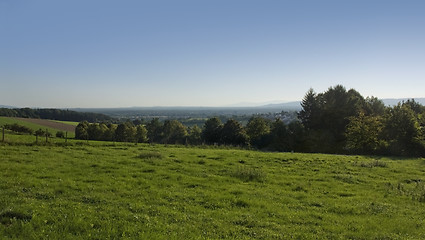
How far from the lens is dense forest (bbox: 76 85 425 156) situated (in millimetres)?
43406

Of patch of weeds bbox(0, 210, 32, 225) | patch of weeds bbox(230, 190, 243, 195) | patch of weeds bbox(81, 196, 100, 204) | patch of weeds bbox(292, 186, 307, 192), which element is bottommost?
patch of weeds bbox(292, 186, 307, 192)

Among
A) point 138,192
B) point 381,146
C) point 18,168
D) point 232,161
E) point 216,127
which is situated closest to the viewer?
point 138,192

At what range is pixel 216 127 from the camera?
84750 millimetres

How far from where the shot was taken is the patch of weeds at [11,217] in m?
8.58

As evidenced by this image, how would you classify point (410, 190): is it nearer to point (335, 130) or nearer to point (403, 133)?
point (403, 133)

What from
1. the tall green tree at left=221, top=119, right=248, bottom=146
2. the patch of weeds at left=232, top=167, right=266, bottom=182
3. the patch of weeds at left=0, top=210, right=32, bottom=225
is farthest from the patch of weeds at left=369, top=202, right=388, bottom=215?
the tall green tree at left=221, top=119, right=248, bottom=146

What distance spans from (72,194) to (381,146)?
4606 centimetres

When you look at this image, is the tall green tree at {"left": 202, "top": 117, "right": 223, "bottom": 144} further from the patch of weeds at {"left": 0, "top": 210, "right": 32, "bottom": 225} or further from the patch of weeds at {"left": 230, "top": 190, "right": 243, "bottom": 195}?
the patch of weeds at {"left": 0, "top": 210, "right": 32, "bottom": 225}

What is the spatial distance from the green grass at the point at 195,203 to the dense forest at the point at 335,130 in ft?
84.9

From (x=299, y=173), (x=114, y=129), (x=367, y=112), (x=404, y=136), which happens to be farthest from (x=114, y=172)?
(x=114, y=129)

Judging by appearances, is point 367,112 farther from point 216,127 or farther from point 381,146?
point 216,127

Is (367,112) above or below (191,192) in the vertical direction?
above

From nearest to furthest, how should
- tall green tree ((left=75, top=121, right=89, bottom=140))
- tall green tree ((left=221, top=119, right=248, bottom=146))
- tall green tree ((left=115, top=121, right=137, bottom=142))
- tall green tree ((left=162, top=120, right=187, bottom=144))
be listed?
tall green tree ((left=221, top=119, right=248, bottom=146)), tall green tree ((left=75, top=121, right=89, bottom=140)), tall green tree ((left=115, top=121, right=137, bottom=142)), tall green tree ((left=162, top=120, right=187, bottom=144))

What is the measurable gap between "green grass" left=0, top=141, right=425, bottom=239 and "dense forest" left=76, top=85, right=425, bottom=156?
25.9 metres
